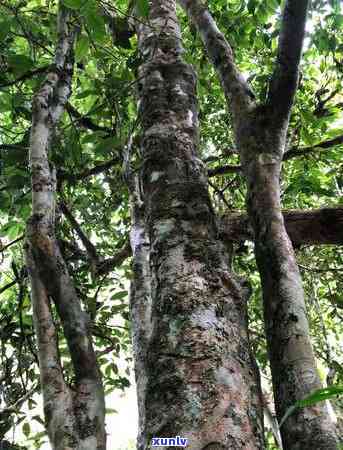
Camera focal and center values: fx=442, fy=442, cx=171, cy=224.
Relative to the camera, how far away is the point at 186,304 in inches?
46.5

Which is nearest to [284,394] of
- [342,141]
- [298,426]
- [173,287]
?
[298,426]

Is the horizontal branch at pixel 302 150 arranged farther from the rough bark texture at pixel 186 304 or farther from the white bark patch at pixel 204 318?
the white bark patch at pixel 204 318

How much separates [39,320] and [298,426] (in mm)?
917

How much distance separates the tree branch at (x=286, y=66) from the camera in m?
1.89

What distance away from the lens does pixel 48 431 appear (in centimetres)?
136

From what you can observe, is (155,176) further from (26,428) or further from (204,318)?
(26,428)

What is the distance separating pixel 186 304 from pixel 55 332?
0.61 meters

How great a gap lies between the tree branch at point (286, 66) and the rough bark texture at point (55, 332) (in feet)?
3.42

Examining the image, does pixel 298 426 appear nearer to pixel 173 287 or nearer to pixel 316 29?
pixel 173 287

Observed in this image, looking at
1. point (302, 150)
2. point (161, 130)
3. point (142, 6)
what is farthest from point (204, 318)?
point (302, 150)

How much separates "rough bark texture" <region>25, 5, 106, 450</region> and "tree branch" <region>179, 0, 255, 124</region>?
35.9 inches

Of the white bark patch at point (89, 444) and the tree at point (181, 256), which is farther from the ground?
the tree at point (181, 256)

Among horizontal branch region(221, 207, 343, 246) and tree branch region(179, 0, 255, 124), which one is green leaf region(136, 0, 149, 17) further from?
horizontal branch region(221, 207, 343, 246)

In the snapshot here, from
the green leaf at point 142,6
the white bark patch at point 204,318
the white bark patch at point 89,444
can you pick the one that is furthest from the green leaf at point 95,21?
the white bark patch at point 89,444
